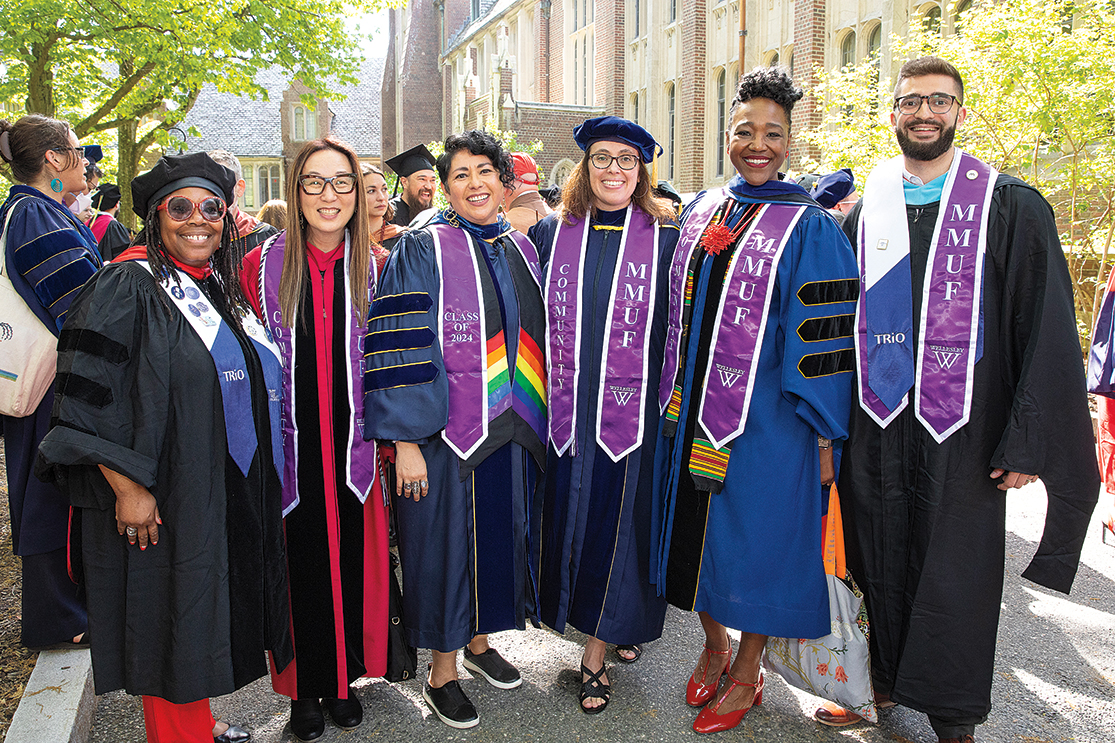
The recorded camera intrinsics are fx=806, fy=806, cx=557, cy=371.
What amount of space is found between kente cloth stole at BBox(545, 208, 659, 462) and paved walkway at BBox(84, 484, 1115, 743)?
1026 millimetres

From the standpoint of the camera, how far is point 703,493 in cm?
303

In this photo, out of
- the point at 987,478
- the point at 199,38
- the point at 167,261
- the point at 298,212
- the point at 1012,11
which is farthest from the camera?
the point at 199,38

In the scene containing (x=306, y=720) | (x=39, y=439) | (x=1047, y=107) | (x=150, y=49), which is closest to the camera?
(x=306, y=720)

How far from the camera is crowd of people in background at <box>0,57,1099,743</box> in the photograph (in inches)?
99.7

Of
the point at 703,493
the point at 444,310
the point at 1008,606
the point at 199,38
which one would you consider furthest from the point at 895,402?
the point at 199,38

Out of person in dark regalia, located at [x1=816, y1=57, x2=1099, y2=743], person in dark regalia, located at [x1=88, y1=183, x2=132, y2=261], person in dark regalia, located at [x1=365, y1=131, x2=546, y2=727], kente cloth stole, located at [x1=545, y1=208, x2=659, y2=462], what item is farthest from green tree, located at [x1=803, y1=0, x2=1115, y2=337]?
person in dark regalia, located at [x1=88, y1=183, x2=132, y2=261]

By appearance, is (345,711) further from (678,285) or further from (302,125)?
(302,125)

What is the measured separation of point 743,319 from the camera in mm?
2908

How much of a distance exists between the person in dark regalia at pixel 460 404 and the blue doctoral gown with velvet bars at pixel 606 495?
193 millimetres

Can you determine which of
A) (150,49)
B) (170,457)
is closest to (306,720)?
(170,457)

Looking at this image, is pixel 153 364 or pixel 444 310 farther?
pixel 444 310

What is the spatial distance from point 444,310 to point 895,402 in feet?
5.41

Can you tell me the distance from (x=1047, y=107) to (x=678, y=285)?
5.37 m

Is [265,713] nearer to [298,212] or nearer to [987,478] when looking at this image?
[298,212]
